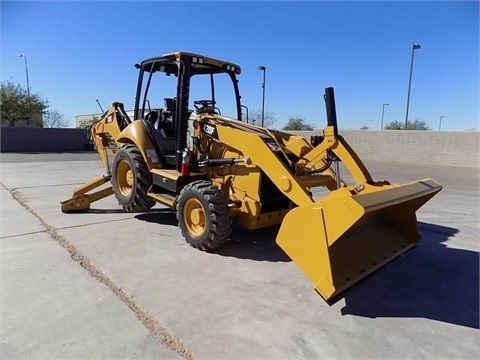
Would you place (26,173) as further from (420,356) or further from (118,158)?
(420,356)

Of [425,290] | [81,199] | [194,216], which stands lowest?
[425,290]

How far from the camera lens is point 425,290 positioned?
3.86 metres

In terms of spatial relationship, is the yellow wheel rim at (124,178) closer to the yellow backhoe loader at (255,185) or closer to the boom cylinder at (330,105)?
the yellow backhoe loader at (255,185)

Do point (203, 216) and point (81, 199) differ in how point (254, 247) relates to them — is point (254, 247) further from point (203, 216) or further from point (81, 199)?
point (81, 199)

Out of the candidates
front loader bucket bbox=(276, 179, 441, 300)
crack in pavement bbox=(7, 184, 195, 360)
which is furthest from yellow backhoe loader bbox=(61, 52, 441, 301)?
crack in pavement bbox=(7, 184, 195, 360)

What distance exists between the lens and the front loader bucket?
3.09m

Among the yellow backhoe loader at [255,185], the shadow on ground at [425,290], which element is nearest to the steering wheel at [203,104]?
the yellow backhoe loader at [255,185]

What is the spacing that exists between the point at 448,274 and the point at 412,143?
19025 millimetres

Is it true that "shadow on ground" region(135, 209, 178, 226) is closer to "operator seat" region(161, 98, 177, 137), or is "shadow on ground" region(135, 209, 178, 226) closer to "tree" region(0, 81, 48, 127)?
"operator seat" region(161, 98, 177, 137)

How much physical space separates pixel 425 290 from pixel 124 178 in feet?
16.0

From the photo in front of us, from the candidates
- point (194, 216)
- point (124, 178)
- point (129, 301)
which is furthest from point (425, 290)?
point (124, 178)

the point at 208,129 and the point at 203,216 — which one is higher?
the point at 208,129

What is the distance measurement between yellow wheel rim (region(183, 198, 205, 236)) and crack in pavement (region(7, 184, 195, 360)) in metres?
1.25

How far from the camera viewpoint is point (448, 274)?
4320 millimetres
